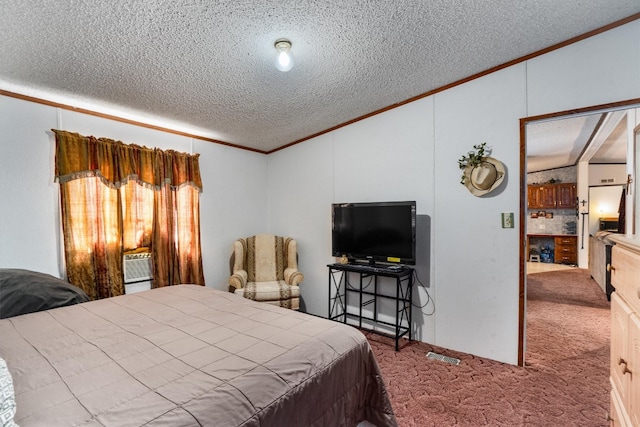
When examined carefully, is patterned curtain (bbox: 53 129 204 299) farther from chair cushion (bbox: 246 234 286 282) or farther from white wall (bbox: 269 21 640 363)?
white wall (bbox: 269 21 640 363)

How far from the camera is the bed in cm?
95

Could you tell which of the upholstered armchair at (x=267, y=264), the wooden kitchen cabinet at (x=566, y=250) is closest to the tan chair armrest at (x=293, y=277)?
the upholstered armchair at (x=267, y=264)

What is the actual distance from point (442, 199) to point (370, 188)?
86 centimetres

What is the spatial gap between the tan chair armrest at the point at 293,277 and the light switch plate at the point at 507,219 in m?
2.37

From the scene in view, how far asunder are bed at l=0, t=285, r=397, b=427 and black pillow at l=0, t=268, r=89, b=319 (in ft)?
0.48

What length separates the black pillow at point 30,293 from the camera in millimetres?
1961

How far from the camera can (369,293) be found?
3451mm

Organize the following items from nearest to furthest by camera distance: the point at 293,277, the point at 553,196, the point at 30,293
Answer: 1. the point at 30,293
2. the point at 293,277
3. the point at 553,196

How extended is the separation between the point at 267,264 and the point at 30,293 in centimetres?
246

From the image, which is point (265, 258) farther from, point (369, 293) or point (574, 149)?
point (574, 149)

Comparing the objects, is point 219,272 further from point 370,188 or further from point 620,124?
point 620,124

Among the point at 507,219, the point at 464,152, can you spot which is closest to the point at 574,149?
the point at 464,152

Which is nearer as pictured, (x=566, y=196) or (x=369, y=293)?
(x=369, y=293)

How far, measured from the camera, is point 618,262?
1402 millimetres
